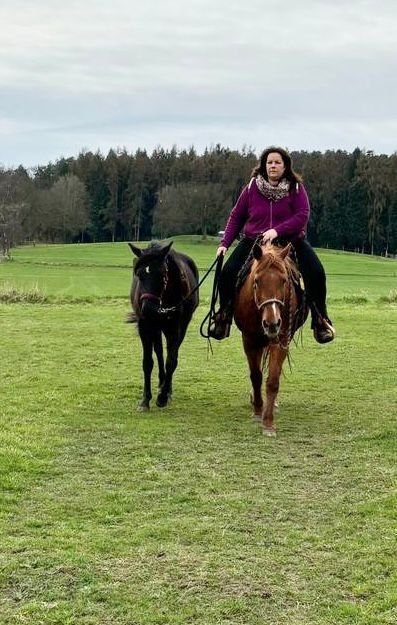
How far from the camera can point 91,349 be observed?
1385 centimetres

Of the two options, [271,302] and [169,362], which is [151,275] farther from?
[271,302]

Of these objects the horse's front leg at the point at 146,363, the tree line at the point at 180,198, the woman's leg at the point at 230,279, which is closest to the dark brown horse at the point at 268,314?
the woman's leg at the point at 230,279

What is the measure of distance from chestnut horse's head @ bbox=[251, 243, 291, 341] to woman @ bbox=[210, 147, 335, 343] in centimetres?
37

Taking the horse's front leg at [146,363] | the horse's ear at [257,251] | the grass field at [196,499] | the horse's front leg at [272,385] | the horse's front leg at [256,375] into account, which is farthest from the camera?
the horse's front leg at [146,363]

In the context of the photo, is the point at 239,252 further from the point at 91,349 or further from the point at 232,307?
the point at 91,349

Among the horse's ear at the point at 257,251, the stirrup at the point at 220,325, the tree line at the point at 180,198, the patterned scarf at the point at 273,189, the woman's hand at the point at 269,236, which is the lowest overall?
the stirrup at the point at 220,325

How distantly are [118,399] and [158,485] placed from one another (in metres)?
3.84

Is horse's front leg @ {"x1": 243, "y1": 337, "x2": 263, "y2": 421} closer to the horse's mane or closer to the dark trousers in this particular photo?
the dark trousers

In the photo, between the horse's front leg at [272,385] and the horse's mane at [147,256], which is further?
the horse's mane at [147,256]

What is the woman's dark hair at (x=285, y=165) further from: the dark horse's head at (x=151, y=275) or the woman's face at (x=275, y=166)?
the dark horse's head at (x=151, y=275)

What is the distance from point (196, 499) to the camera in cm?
542

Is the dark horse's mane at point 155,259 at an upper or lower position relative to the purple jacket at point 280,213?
lower

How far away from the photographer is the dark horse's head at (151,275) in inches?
328

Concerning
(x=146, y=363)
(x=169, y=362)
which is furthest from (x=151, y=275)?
(x=169, y=362)
